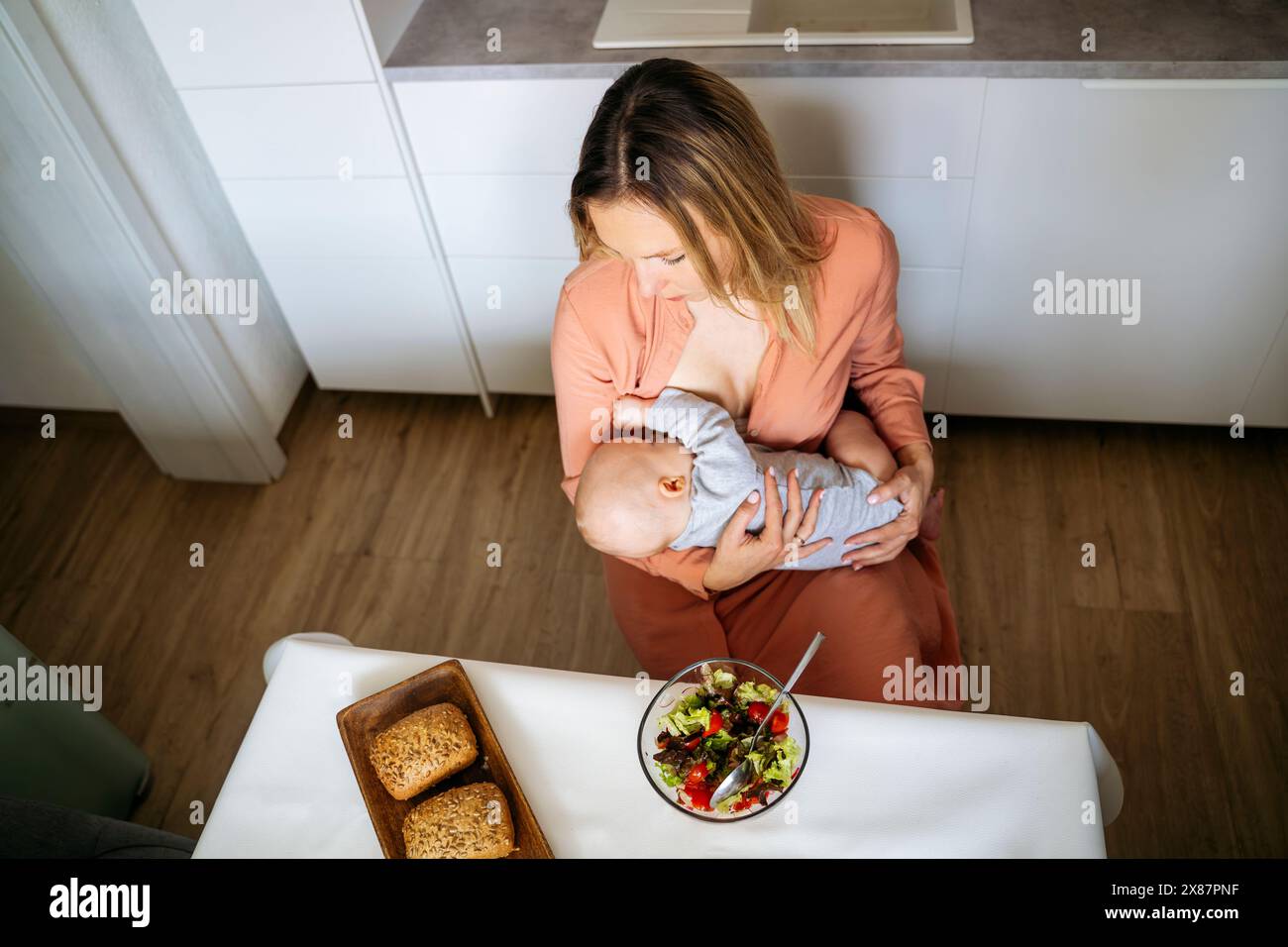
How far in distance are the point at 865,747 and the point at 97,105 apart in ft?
6.10

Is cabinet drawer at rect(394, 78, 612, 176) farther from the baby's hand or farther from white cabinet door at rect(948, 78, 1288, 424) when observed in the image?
white cabinet door at rect(948, 78, 1288, 424)

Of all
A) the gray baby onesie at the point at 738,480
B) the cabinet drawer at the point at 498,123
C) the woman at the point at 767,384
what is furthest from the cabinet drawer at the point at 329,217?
the gray baby onesie at the point at 738,480

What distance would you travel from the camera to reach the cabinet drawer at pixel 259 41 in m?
1.78

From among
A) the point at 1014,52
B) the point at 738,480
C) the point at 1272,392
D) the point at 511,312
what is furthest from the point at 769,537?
the point at 1272,392

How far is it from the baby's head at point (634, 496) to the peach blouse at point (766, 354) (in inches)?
5.3

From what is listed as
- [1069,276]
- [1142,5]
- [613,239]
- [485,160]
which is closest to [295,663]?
[613,239]

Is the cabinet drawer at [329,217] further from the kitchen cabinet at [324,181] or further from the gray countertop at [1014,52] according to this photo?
the gray countertop at [1014,52]

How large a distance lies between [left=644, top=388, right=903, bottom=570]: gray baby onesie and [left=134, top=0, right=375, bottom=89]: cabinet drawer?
0.97 meters

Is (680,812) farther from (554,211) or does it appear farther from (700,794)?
(554,211)

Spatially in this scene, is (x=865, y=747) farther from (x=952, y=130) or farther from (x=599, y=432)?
(x=952, y=130)

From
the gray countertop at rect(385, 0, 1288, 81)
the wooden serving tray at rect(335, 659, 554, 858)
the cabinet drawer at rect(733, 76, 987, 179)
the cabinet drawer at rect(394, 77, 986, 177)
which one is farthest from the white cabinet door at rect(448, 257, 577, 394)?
the wooden serving tray at rect(335, 659, 554, 858)

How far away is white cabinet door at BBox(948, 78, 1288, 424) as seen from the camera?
5.58 ft

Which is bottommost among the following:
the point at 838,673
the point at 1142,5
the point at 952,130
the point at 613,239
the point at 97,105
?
the point at 838,673

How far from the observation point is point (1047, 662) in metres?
1.95
